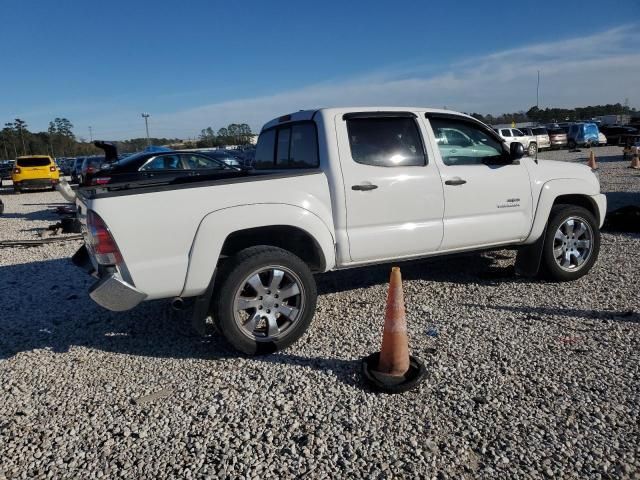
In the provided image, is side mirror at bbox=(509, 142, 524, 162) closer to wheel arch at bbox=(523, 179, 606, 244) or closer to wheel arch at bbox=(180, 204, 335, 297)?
wheel arch at bbox=(523, 179, 606, 244)

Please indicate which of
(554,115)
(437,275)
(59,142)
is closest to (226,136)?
(59,142)

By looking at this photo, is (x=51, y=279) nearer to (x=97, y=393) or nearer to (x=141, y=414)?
(x=97, y=393)

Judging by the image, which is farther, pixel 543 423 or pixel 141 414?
pixel 141 414

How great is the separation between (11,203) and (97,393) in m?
17.6

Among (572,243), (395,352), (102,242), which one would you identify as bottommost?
(395,352)

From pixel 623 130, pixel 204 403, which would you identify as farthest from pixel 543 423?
pixel 623 130

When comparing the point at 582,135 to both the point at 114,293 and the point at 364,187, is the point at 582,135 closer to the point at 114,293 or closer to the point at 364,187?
the point at 364,187

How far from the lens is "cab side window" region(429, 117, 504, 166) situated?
4723mm

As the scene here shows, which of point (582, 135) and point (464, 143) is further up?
point (582, 135)

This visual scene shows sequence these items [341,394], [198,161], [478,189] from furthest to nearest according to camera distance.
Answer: [198,161]
[478,189]
[341,394]

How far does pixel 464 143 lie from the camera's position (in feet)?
16.1

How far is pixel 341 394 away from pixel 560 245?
336 centimetres

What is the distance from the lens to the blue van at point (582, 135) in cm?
3572

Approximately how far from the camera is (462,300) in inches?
197
